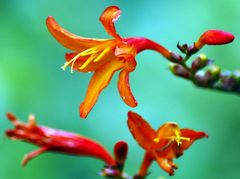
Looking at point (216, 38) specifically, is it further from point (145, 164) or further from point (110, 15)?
point (145, 164)

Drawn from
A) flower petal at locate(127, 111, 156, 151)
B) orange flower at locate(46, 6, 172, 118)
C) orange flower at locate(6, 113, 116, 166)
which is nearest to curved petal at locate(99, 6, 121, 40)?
orange flower at locate(46, 6, 172, 118)

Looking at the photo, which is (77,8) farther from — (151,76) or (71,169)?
(71,169)

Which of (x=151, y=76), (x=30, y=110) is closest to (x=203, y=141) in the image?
(x=151, y=76)

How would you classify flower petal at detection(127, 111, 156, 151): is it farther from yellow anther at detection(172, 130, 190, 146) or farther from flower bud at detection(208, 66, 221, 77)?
flower bud at detection(208, 66, 221, 77)

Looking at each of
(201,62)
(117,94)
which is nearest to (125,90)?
(201,62)

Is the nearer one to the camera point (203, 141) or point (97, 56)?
point (97, 56)
